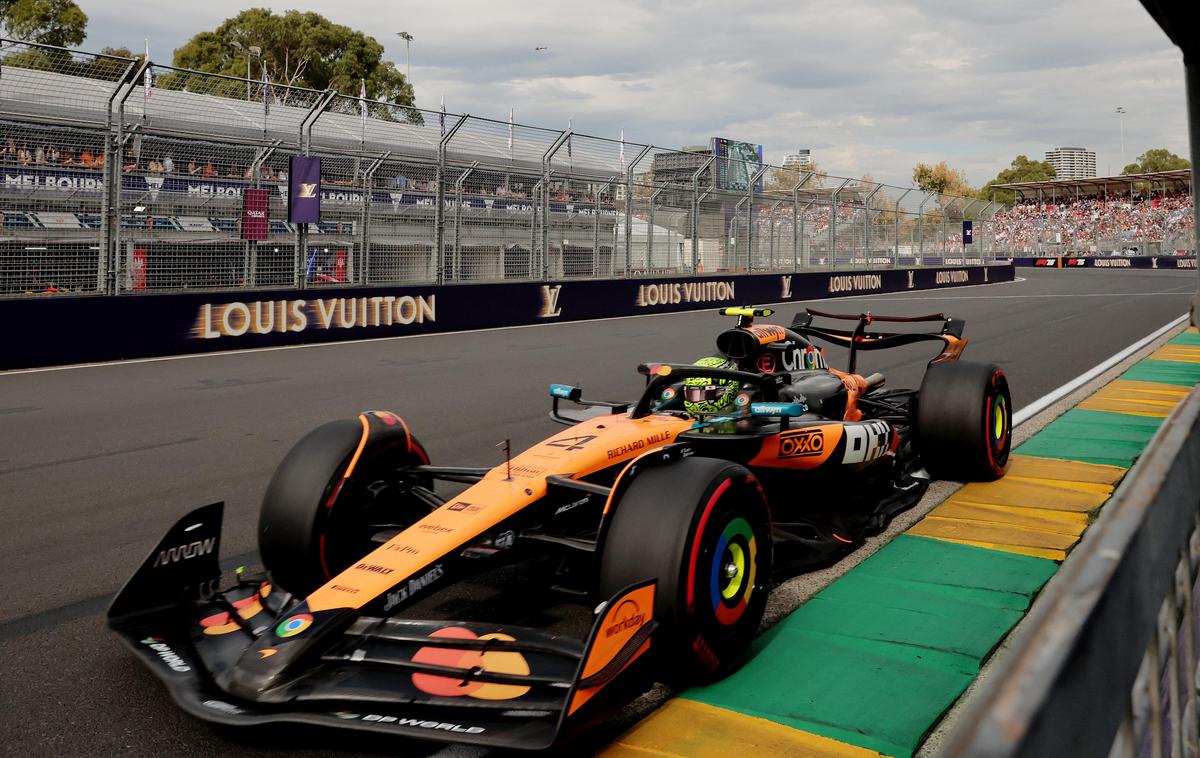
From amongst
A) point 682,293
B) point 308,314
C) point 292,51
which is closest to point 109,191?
point 308,314

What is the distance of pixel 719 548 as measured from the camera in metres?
3.20

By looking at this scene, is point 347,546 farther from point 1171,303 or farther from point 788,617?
point 1171,303

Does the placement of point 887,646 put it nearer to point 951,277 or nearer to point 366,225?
point 366,225

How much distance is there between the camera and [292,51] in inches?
1903

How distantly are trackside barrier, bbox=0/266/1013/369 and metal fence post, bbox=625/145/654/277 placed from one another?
2.07 feet

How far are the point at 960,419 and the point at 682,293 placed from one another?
16.0m

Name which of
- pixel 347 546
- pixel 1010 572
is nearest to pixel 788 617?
pixel 1010 572

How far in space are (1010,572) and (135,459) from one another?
5.33m

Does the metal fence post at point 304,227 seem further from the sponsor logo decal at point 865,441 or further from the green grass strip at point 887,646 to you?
the green grass strip at point 887,646

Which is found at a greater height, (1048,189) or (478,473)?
(1048,189)

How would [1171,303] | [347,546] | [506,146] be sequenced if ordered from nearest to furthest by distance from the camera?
1. [347,546]
2. [506,146]
3. [1171,303]

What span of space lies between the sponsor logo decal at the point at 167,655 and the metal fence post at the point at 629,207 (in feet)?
57.2

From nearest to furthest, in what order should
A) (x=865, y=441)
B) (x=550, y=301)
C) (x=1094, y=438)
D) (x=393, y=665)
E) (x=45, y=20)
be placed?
(x=393, y=665)
(x=865, y=441)
(x=1094, y=438)
(x=550, y=301)
(x=45, y=20)

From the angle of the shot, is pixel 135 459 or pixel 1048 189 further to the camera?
pixel 1048 189
